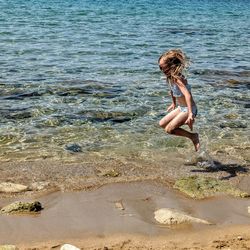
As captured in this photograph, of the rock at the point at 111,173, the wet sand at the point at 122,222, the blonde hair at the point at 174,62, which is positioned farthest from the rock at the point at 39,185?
the blonde hair at the point at 174,62

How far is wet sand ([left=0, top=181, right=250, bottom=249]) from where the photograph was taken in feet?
19.6

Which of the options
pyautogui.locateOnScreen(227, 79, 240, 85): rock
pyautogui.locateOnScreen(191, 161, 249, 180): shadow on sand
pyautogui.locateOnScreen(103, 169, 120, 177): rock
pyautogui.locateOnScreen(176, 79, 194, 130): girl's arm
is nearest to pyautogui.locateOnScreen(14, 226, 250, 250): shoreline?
pyautogui.locateOnScreen(103, 169, 120, 177): rock

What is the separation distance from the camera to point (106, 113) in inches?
467

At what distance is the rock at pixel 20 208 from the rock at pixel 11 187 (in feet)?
2.31

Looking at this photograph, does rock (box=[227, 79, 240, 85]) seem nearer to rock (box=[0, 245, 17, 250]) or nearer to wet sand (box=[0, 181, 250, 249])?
wet sand (box=[0, 181, 250, 249])

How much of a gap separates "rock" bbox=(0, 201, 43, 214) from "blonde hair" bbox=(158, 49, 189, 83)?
11.1 feet

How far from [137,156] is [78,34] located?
725 inches

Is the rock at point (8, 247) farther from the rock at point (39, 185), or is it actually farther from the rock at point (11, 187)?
the rock at point (39, 185)

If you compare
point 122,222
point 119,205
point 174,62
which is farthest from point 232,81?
point 122,222

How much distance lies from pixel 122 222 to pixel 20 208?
4.61 ft

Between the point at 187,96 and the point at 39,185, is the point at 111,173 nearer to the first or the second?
the point at 39,185

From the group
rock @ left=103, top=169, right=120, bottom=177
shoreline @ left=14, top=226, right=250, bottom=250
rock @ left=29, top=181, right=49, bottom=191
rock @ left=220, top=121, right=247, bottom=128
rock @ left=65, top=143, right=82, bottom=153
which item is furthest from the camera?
rock @ left=220, top=121, right=247, bottom=128

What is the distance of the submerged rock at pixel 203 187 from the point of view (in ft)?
24.7

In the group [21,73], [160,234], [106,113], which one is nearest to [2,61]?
[21,73]
